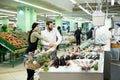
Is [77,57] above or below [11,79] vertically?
above

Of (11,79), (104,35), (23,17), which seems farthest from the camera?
(23,17)

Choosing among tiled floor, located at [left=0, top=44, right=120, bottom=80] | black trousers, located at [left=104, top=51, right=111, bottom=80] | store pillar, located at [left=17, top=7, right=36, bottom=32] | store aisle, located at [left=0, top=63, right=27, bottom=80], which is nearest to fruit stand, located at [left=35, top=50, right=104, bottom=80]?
black trousers, located at [left=104, top=51, right=111, bottom=80]

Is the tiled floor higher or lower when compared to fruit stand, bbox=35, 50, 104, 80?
lower

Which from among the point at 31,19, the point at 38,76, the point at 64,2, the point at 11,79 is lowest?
the point at 11,79

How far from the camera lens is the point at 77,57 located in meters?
4.51

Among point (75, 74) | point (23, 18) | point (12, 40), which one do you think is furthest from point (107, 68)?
point (23, 18)

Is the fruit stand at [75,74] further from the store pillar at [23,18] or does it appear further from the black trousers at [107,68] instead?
the store pillar at [23,18]

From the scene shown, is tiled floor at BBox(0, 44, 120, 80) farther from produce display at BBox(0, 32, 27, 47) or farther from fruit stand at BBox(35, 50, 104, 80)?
fruit stand at BBox(35, 50, 104, 80)

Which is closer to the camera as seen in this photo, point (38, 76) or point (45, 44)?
point (38, 76)

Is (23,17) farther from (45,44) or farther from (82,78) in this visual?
(82,78)

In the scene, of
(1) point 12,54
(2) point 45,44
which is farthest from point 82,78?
(1) point 12,54

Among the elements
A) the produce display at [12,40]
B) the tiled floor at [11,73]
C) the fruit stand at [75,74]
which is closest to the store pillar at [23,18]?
the produce display at [12,40]

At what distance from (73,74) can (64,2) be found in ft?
58.9

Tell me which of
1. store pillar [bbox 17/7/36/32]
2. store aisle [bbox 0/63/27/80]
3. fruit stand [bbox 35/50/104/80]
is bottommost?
store aisle [bbox 0/63/27/80]
